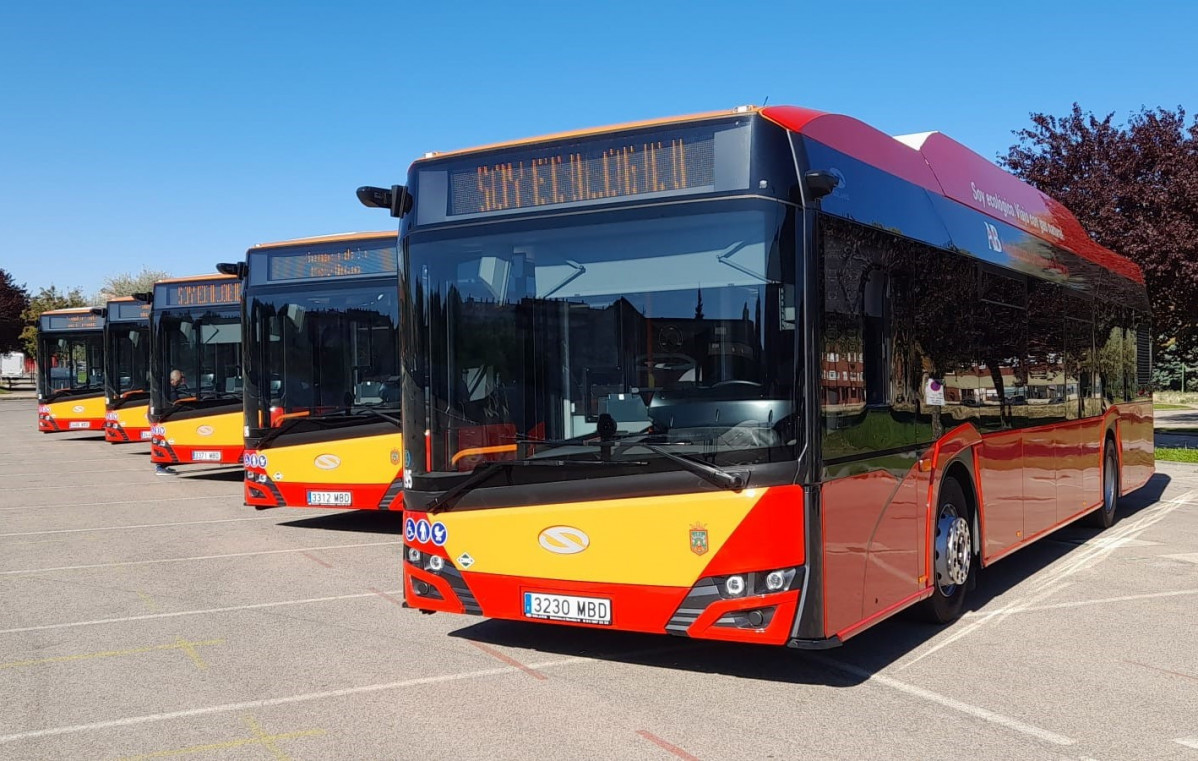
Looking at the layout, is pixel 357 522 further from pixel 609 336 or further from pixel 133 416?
pixel 133 416

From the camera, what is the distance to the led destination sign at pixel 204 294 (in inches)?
684

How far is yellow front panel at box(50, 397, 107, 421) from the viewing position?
92.3ft

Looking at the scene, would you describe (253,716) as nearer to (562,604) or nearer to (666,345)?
(562,604)

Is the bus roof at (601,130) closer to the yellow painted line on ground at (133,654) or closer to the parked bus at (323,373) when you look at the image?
the yellow painted line on ground at (133,654)

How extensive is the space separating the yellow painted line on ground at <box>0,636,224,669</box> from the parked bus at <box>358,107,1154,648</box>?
1349 millimetres

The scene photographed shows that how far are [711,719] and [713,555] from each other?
2.51ft

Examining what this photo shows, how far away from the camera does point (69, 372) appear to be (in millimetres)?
28031

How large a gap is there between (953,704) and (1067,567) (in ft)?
15.9

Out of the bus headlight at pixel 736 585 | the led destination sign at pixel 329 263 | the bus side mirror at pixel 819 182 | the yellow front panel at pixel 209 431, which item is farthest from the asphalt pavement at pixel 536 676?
the yellow front panel at pixel 209 431

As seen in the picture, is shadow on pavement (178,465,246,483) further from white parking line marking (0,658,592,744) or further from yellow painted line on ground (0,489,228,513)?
white parking line marking (0,658,592,744)

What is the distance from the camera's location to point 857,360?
20.2 feet

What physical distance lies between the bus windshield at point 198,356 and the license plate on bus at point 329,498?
558 centimetres

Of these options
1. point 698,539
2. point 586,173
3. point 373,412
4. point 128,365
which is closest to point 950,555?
point 698,539

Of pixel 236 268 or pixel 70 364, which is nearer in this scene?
pixel 236 268
